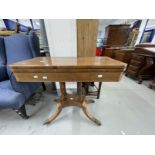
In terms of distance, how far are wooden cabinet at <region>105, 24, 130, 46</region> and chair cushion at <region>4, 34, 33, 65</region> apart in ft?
10.6

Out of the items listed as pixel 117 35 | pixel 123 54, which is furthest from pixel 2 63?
pixel 117 35

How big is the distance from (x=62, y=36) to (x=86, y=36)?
407mm

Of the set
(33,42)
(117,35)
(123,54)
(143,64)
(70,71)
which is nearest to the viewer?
(70,71)

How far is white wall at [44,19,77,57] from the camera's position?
152 cm

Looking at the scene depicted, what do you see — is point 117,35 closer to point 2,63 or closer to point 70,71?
point 70,71

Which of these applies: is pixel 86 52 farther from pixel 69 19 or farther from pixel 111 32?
pixel 111 32

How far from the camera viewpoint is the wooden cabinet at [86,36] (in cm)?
161

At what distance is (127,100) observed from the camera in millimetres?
1778

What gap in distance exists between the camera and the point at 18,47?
61.7 inches

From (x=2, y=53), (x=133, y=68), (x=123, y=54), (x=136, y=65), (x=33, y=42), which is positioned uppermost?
(x=33, y=42)

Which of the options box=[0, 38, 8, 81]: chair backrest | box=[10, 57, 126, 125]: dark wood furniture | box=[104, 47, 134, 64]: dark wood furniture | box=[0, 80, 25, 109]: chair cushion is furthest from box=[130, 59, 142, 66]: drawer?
box=[0, 38, 8, 81]: chair backrest

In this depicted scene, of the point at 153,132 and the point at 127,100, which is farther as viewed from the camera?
the point at 127,100

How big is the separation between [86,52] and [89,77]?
97 centimetres
